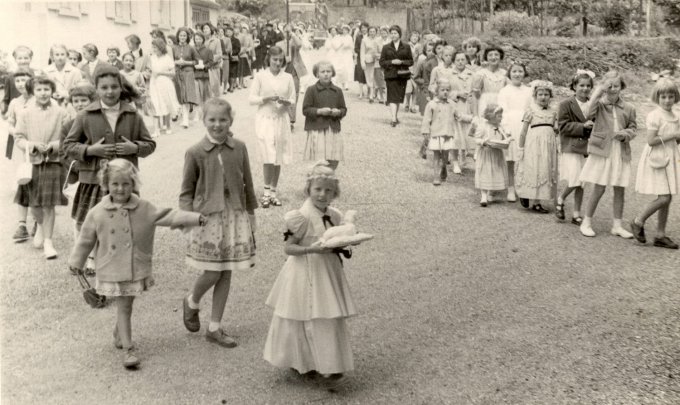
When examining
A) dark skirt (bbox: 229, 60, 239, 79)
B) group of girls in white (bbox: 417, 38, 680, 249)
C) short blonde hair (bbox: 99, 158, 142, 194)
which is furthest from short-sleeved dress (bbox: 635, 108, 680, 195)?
dark skirt (bbox: 229, 60, 239, 79)

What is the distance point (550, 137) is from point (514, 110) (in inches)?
46.4

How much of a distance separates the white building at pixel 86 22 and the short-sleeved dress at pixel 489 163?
245 inches

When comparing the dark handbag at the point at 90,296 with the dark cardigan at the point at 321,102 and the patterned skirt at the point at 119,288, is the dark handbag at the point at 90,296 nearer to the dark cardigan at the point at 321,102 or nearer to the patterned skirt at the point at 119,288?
the patterned skirt at the point at 119,288

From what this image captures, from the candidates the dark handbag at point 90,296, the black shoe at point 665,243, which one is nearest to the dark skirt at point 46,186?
the dark handbag at point 90,296

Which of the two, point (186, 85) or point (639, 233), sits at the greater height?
point (186, 85)

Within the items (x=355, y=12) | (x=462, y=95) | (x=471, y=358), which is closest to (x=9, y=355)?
(x=471, y=358)

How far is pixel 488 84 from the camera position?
1316cm

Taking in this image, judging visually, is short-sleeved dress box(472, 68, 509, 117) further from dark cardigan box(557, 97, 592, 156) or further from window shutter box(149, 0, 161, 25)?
window shutter box(149, 0, 161, 25)

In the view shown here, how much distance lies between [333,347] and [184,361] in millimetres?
1169

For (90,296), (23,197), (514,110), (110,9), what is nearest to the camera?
(90,296)

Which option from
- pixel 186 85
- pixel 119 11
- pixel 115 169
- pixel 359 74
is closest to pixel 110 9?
pixel 119 11

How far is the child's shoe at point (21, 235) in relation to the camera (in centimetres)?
934

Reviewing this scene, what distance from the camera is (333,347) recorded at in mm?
5410

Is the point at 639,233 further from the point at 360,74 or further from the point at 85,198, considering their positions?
the point at 360,74
